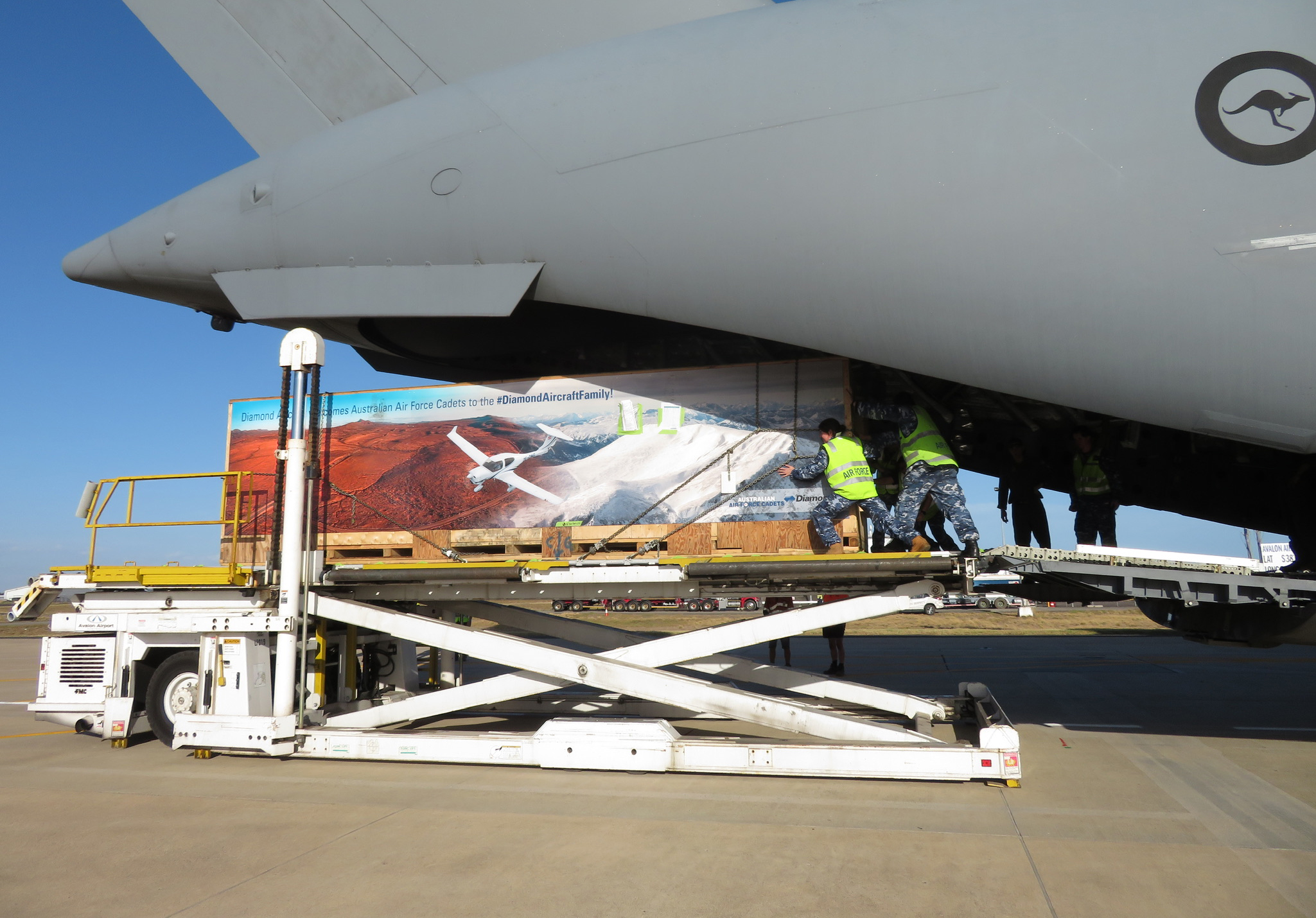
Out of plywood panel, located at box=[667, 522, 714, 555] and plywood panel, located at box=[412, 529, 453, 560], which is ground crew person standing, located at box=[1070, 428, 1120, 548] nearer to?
plywood panel, located at box=[667, 522, 714, 555]

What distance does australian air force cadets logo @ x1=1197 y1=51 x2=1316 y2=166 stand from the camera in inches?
229

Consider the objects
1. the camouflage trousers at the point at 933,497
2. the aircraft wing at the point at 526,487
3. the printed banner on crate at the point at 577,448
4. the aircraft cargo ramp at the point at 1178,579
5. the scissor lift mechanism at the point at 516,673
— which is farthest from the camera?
the aircraft wing at the point at 526,487

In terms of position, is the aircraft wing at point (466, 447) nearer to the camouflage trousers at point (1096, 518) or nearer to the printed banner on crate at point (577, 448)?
the printed banner on crate at point (577, 448)

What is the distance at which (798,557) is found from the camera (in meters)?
6.89

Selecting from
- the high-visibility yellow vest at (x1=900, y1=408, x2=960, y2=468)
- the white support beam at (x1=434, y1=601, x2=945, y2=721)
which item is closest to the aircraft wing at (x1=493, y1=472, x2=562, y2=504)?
the white support beam at (x1=434, y1=601, x2=945, y2=721)

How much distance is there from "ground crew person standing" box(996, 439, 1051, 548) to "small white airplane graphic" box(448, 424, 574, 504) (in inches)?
175

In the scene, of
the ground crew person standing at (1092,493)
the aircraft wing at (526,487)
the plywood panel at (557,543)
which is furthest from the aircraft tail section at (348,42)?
the ground crew person standing at (1092,493)

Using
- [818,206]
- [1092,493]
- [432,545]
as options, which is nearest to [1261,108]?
[818,206]

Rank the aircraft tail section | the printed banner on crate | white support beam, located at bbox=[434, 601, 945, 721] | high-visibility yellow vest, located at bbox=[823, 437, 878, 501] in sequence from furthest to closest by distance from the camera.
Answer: the aircraft tail section < white support beam, located at bbox=[434, 601, 945, 721] < the printed banner on crate < high-visibility yellow vest, located at bbox=[823, 437, 878, 501]

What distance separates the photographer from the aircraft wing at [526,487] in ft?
25.9

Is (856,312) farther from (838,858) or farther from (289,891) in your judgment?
(289,891)

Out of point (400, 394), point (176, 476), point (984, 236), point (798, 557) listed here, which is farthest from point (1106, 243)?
point (176, 476)

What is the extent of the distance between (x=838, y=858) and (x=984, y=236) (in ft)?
14.5

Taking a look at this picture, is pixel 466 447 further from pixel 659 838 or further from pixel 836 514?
pixel 659 838
